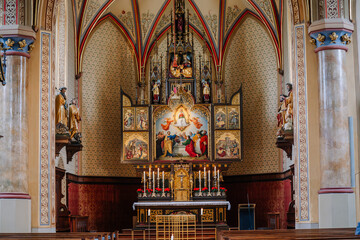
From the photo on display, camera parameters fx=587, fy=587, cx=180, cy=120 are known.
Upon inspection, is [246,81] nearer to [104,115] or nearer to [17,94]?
[104,115]

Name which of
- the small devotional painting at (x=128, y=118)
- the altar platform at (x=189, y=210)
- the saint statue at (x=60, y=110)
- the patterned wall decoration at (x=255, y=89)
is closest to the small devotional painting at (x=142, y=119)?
the small devotional painting at (x=128, y=118)

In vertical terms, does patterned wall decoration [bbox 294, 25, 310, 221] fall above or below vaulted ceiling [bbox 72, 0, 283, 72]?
below

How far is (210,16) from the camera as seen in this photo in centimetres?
2575

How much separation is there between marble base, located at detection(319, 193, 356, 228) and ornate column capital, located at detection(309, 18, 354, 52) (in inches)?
142

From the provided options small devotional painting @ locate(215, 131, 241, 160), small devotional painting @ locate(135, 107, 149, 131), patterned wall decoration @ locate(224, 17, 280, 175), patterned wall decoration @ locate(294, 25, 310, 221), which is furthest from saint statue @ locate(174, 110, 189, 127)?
patterned wall decoration @ locate(294, 25, 310, 221)

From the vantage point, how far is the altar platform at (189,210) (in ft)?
70.9

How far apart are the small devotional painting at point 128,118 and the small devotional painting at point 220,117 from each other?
10.7 ft

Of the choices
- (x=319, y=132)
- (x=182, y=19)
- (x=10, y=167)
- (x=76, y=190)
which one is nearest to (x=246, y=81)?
(x=182, y=19)

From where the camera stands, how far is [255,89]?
24.5m

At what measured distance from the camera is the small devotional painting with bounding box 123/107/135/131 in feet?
75.0

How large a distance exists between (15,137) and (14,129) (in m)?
0.21

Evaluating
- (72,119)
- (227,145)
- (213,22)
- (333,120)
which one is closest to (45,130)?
(72,119)

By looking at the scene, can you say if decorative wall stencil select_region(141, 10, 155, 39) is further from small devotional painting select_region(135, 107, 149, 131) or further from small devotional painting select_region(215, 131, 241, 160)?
small devotional painting select_region(215, 131, 241, 160)

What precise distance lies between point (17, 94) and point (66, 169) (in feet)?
22.3
